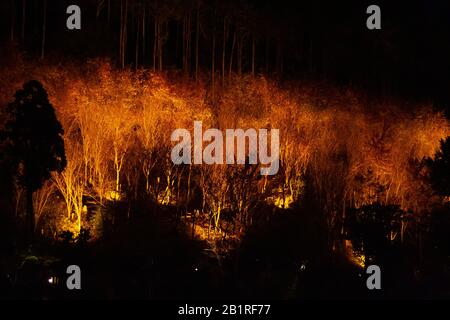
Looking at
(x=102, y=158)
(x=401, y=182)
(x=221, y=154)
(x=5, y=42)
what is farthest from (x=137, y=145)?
(x=401, y=182)

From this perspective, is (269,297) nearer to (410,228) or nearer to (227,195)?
(227,195)

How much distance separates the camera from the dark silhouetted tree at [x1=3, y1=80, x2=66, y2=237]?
55.2ft

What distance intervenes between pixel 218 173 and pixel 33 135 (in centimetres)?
637

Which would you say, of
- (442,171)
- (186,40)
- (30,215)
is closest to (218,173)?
(30,215)

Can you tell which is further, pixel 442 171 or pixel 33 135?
pixel 442 171

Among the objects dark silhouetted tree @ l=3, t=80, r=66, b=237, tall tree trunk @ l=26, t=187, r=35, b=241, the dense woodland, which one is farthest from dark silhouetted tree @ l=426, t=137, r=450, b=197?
tall tree trunk @ l=26, t=187, r=35, b=241

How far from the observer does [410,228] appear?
23.0 metres

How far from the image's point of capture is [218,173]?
21.0 meters

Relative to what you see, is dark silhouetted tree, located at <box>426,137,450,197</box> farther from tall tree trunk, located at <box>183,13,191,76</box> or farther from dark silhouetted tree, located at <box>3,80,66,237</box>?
tall tree trunk, located at <box>183,13,191,76</box>

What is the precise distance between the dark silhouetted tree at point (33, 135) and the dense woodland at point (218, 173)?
12cm

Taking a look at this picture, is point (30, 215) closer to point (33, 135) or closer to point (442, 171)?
point (33, 135)

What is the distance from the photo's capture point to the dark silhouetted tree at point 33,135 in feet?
55.2

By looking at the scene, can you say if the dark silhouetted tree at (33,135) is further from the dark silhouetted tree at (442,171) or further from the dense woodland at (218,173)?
the dark silhouetted tree at (442,171)

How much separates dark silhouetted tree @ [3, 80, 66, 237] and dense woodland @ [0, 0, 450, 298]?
123 mm
